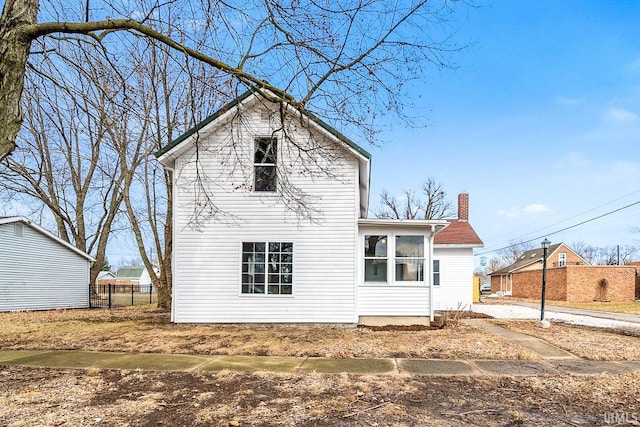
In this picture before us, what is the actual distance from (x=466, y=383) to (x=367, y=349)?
8.35 ft

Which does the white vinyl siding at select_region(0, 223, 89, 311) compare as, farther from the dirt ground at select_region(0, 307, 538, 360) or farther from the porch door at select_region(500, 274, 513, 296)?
the porch door at select_region(500, 274, 513, 296)

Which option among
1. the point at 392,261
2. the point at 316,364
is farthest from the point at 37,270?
the point at 316,364

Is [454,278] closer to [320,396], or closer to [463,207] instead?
[463,207]

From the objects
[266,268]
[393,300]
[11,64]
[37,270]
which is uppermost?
[11,64]

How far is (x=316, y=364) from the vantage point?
6691 mm

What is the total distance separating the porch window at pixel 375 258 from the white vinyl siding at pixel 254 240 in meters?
0.82

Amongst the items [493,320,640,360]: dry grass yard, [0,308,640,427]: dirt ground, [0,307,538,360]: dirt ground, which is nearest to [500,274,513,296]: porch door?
[493,320,640,360]: dry grass yard

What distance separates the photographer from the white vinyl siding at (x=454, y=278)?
1742 cm

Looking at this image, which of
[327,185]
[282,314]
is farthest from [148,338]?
[327,185]

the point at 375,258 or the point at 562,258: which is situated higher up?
the point at 375,258

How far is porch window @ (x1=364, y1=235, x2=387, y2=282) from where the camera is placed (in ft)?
→ 38.0

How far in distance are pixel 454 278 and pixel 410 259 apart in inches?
281

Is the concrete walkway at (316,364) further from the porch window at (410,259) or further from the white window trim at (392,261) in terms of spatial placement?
the porch window at (410,259)

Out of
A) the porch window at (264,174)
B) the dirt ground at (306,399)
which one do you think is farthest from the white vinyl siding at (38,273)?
the dirt ground at (306,399)
